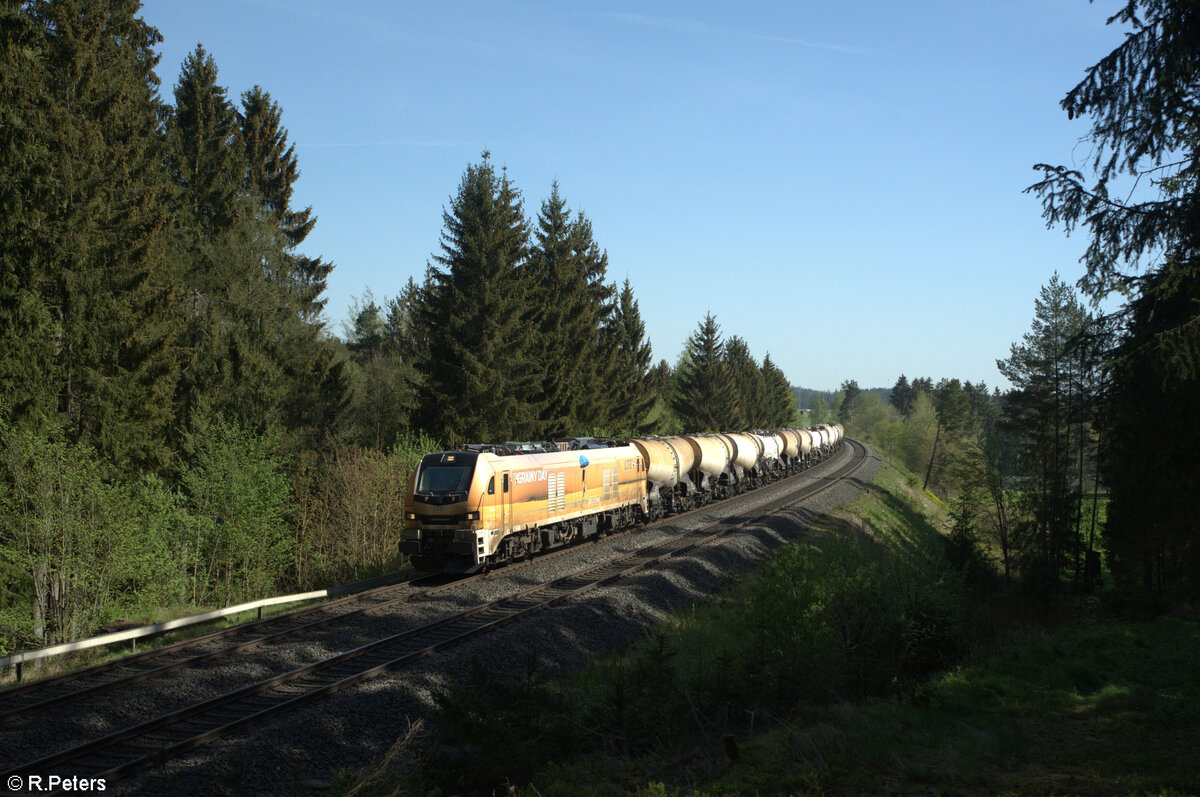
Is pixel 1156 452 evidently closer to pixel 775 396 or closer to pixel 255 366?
pixel 255 366

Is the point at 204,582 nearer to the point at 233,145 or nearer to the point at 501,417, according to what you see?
the point at 501,417

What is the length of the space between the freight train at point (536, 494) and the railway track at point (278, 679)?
4.43ft

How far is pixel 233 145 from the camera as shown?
1283 inches

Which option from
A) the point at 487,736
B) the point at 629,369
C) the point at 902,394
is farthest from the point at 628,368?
the point at 902,394

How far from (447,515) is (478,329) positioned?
614 inches

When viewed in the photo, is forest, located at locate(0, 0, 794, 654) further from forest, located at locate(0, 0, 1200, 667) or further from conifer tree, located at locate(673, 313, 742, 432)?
conifer tree, located at locate(673, 313, 742, 432)

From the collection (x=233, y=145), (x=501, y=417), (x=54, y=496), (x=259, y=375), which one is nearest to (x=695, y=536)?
(x=501, y=417)

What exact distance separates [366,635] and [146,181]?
17.9 m

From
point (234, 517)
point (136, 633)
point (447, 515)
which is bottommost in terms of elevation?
point (136, 633)

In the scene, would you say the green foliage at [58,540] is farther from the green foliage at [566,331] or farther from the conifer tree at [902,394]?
the conifer tree at [902,394]

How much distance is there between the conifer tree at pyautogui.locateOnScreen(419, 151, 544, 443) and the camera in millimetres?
32719

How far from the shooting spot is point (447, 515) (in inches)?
747

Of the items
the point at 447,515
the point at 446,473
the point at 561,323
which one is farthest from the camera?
the point at 561,323

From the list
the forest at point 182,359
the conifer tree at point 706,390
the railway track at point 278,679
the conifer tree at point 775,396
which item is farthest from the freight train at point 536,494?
the conifer tree at point 775,396
